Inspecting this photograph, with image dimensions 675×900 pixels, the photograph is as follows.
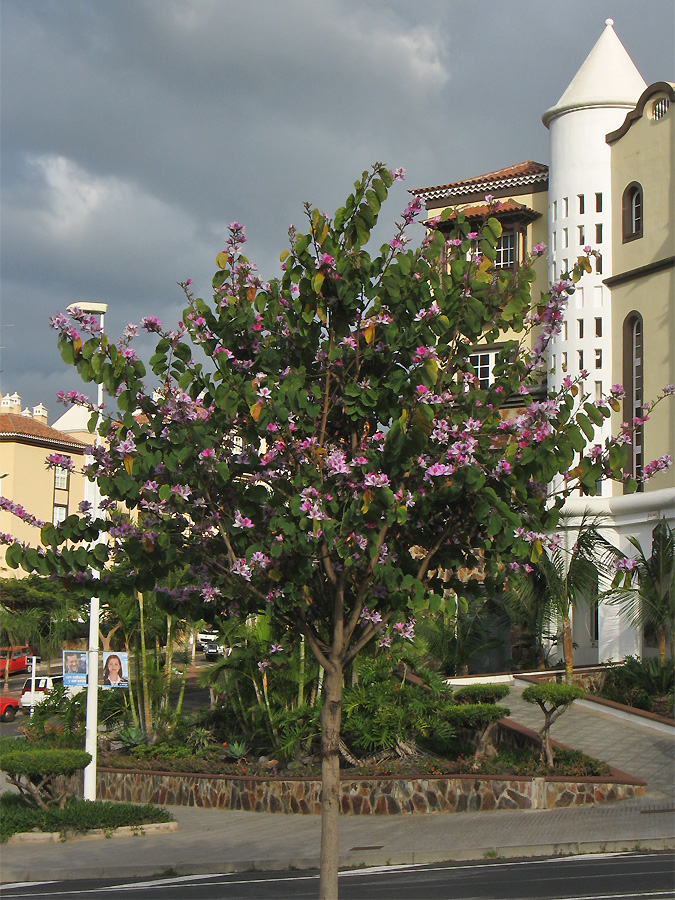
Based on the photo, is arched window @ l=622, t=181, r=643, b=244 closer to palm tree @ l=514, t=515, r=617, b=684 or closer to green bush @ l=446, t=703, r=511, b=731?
palm tree @ l=514, t=515, r=617, b=684

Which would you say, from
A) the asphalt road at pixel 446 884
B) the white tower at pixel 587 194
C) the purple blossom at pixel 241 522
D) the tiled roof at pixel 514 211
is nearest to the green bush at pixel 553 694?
the asphalt road at pixel 446 884

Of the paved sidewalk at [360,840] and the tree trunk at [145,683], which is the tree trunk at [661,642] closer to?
the paved sidewalk at [360,840]

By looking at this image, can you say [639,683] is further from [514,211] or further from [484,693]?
[514,211]

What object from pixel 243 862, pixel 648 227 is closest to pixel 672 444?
pixel 648 227

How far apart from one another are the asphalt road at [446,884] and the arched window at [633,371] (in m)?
19.5

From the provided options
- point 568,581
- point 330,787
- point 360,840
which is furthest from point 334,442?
point 568,581

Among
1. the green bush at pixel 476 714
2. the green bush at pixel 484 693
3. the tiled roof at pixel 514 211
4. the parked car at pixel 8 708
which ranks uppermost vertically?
the tiled roof at pixel 514 211

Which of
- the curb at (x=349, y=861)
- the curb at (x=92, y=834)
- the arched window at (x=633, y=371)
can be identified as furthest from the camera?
the arched window at (x=633, y=371)

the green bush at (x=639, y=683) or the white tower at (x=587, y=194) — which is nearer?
the green bush at (x=639, y=683)

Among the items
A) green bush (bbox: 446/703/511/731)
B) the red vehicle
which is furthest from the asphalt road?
the red vehicle

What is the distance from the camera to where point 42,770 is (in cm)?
1652

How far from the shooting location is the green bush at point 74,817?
16406mm

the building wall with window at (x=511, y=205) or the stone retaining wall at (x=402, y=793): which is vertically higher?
the building wall with window at (x=511, y=205)

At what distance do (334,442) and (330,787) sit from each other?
2.60m
